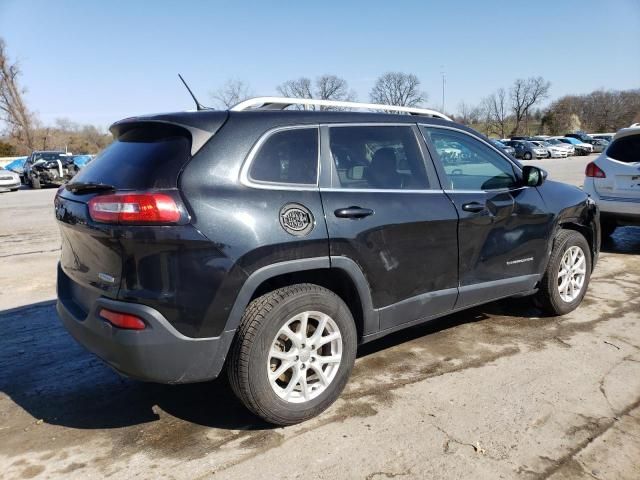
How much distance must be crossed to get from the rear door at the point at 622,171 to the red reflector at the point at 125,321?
679 cm

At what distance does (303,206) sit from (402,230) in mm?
742

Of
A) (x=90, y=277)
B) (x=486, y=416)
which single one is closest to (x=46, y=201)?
(x=90, y=277)

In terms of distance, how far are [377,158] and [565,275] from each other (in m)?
2.40

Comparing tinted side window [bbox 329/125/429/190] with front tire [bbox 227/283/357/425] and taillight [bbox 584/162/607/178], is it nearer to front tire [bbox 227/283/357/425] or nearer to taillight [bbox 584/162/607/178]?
front tire [bbox 227/283/357/425]

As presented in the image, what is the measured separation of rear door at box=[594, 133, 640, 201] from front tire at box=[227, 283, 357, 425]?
5.64 m

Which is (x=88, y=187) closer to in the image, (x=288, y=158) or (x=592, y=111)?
(x=288, y=158)

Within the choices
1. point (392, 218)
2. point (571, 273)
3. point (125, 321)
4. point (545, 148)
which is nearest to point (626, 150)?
point (571, 273)

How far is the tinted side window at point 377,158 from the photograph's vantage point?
10.8 feet

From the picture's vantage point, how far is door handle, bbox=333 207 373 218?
10.1 ft

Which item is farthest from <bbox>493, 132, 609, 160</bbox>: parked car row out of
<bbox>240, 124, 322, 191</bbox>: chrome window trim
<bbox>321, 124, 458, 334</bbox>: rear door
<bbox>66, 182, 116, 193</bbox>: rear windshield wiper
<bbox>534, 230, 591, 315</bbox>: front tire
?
Answer: <bbox>66, 182, 116, 193</bbox>: rear windshield wiper

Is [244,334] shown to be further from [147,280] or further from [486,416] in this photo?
[486,416]

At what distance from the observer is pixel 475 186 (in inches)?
158

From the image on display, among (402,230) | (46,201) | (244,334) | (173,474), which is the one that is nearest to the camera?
(173,474)

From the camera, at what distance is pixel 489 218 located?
13.0 feet
